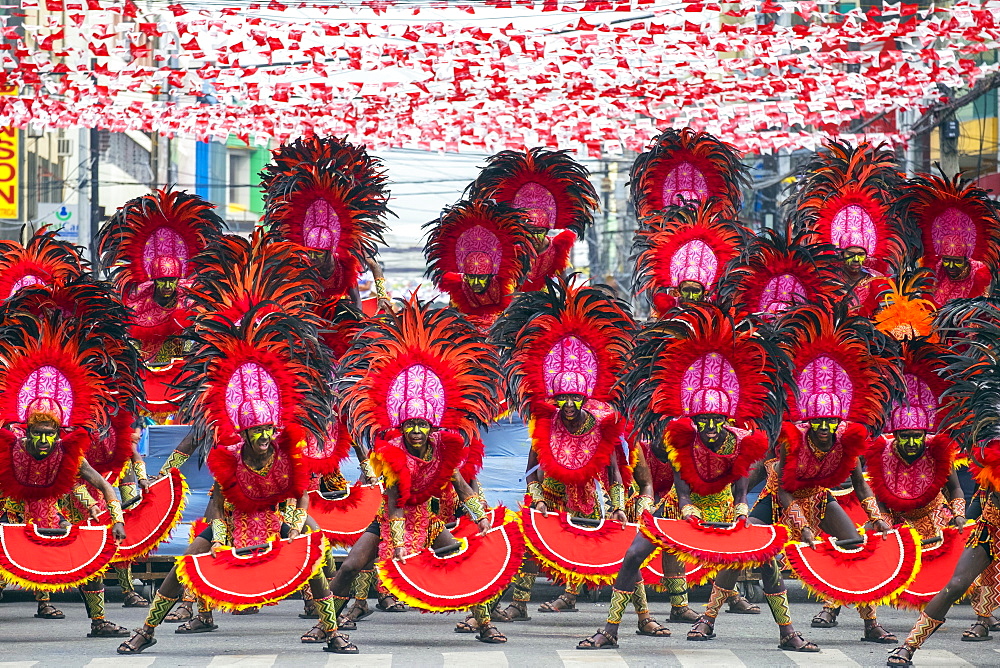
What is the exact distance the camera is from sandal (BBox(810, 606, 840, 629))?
1151 centimetres

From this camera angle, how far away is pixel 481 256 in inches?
579

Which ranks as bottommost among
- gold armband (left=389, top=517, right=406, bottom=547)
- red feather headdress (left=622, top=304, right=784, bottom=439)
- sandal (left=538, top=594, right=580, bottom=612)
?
sandal (left=538, top=594, right=580, bottom=612)

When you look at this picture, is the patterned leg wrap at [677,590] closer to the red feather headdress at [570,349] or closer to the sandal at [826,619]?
the sandal at [826,619]

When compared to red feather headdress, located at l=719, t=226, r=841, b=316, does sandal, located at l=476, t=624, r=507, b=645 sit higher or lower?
lower

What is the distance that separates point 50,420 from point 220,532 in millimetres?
1500

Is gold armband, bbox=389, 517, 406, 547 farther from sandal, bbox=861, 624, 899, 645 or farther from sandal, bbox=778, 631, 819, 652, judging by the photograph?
sandal, bbox=861, 624, 899, 645

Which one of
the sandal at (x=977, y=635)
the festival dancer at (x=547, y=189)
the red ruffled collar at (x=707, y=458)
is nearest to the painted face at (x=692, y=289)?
the festival dancer at (x=547, y=189)

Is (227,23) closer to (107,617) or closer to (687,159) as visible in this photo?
(687,159)

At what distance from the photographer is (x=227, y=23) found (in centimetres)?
1482

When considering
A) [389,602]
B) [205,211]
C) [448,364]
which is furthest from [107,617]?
[205,211]

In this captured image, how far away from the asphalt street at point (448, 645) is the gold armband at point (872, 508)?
85 cm

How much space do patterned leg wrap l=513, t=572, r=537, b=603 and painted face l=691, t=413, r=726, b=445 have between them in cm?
206

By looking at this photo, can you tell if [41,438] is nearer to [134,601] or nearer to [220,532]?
[220,532]

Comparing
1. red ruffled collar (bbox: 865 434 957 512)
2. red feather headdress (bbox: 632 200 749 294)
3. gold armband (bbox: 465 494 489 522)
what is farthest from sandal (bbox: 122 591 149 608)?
red ruffled collar (bbox: 865 434 957 512)
